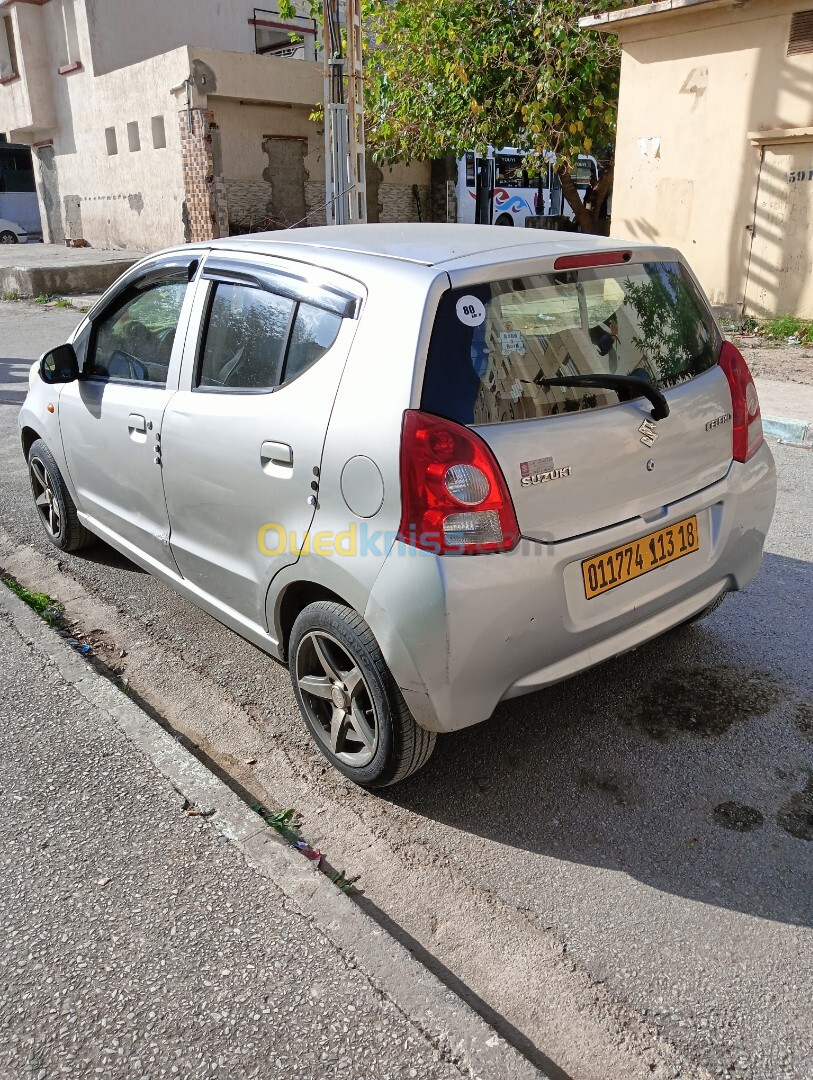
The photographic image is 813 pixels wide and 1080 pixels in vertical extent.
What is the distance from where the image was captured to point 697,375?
306 centimetres

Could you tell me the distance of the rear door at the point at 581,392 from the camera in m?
2.51

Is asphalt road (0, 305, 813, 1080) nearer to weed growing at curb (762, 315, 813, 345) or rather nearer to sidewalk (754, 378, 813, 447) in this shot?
sidewalk (754, 378, 813, 447)

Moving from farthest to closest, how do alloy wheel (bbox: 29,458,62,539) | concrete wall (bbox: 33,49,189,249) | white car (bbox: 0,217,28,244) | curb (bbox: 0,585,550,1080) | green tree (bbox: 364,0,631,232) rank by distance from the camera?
white car (bbox: 0,217,28,244)
concrete wall (bbox: 33,49,189,249)
green tree (bbox: 364,0,631,232)
alloy wheel (bbox: 29,458,62,539)
curb (bbox: 0,585,550,1080)

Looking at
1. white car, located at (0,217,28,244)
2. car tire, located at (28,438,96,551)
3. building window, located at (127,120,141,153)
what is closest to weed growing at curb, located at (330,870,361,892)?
car tire, located at (28,438,96,551)

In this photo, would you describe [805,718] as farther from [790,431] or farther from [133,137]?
[133,137]

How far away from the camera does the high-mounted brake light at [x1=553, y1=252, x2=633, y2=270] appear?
9.12 ft

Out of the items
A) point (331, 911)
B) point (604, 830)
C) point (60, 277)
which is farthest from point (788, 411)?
point (60, 277)

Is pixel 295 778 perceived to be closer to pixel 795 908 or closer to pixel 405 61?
pixel 795 908

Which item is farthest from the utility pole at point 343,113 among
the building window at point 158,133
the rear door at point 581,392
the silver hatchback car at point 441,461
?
the building window at point 158,133

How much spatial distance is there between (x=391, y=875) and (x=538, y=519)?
1.15 metres

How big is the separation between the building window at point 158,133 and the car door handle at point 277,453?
22075 millimetres

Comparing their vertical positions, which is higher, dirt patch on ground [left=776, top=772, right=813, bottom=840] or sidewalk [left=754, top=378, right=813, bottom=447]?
sidewalk [left=754, top=378, right=813, bottom=447]

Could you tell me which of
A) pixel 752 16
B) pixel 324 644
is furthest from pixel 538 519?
pixel 752 16

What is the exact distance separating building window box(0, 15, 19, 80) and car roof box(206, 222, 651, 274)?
30.3m
